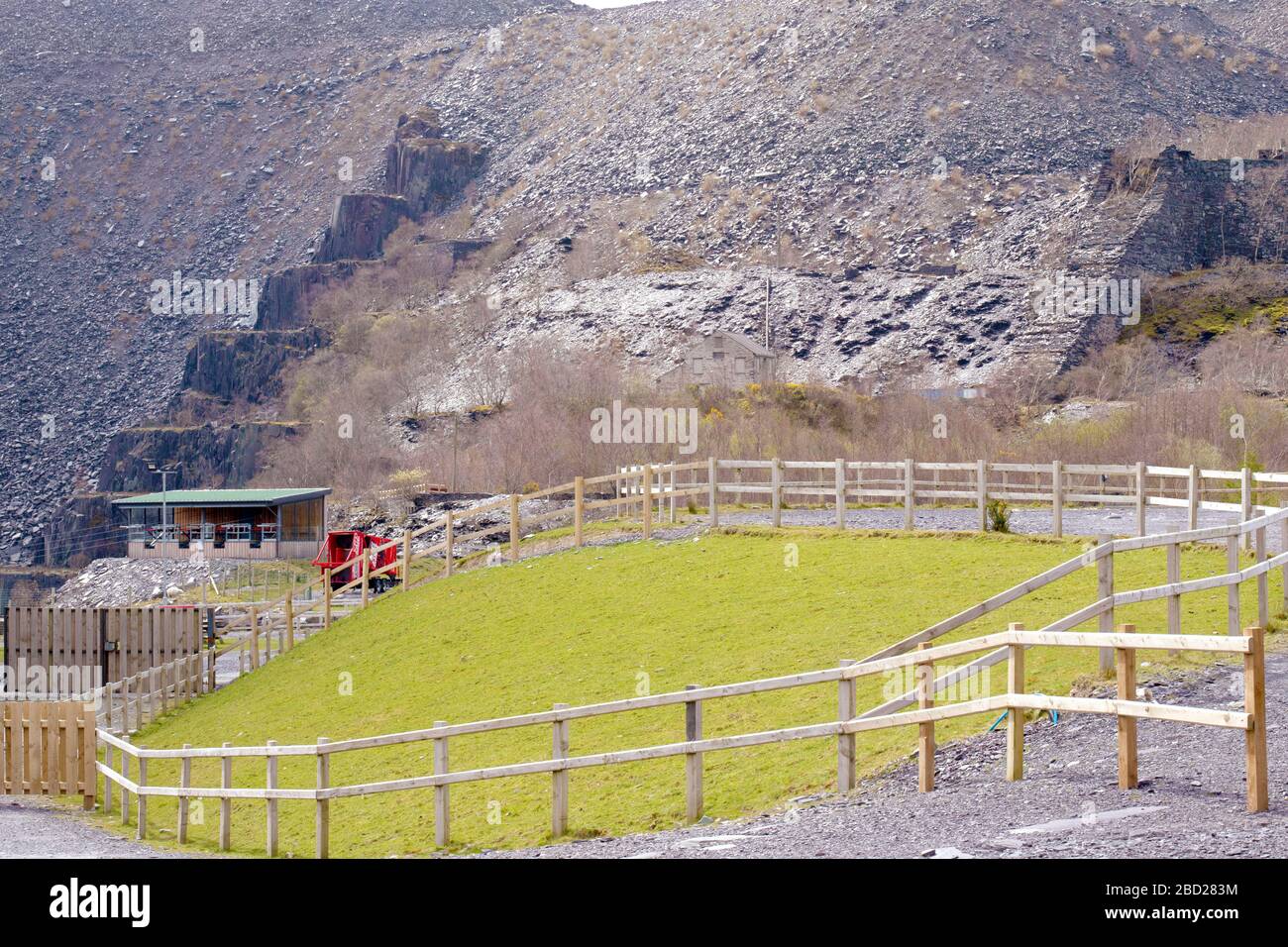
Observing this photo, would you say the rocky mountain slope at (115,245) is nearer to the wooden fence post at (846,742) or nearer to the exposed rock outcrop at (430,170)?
the exposed rock outcrop at (430,170)

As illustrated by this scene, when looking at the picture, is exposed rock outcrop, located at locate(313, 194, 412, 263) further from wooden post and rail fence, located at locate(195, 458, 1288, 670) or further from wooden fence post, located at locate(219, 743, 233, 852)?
wooden fence post, located at locate(219, 743, 233, 852)

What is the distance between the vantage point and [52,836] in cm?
1873

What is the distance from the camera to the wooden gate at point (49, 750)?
22.4 metres

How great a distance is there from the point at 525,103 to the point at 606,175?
1423 inches

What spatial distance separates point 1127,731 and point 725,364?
268 ft

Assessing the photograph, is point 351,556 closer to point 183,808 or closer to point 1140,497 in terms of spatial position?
point 1140,497

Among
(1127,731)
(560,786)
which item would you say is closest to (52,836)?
(560,786)

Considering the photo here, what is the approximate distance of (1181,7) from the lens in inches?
7544

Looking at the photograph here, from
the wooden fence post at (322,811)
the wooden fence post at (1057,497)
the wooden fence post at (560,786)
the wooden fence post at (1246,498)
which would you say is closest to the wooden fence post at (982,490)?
the wooden fence post at (1057,497)

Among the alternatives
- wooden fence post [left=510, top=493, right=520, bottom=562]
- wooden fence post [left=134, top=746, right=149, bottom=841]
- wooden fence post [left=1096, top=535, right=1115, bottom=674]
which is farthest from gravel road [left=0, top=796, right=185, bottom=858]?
wooden fence post [left=510, top=493, right=520, bottom=562]

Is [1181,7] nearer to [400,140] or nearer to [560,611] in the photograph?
[400,140]

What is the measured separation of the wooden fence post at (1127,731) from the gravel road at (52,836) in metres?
9.55

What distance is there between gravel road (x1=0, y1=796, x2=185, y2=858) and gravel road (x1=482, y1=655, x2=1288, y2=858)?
4801 mm
